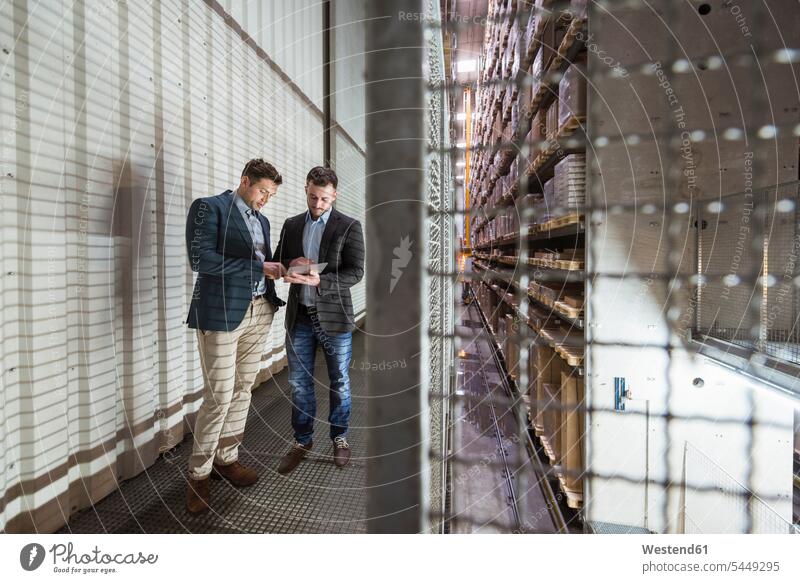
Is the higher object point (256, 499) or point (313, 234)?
point (313, 234)

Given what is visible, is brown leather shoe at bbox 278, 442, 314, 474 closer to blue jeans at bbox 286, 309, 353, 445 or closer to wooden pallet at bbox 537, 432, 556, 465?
blue jeans at bbox 286, 309, 353, 445

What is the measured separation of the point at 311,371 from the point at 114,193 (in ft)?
3.48

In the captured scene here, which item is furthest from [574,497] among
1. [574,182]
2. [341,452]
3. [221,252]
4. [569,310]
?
[221,252]

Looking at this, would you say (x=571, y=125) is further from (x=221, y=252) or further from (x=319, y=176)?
(x=221, y=252)

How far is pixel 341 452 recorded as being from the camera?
145cm

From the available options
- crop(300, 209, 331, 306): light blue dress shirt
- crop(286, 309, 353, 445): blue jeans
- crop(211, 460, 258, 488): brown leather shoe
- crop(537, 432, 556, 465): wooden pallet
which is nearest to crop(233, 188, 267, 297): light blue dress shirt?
crop(300, 209, 331, 306): light blue dress shirt

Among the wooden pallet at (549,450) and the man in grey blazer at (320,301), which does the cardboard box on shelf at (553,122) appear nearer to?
the man in grey blazer at (320,301)

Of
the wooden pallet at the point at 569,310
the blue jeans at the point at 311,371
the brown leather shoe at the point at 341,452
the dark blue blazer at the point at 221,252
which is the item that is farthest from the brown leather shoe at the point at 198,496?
the wooden pallet at the point at 569,310

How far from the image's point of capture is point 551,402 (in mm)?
1920

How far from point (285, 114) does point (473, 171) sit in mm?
6910

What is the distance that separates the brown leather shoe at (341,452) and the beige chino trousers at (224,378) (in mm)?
388

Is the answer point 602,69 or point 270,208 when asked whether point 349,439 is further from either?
point 602,69
